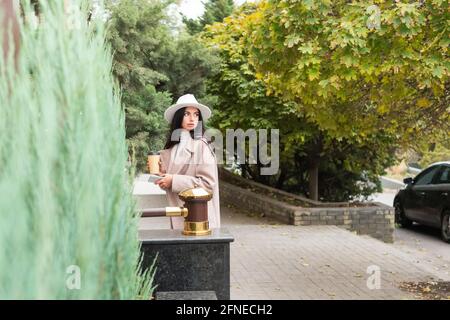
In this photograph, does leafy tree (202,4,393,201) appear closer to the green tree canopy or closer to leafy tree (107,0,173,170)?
leafy tree (107,0,173,170)

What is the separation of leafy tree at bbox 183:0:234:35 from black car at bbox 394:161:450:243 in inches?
309

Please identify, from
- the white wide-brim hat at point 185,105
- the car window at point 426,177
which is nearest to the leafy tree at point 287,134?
the car window at point 426,177

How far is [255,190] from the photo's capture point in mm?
16516

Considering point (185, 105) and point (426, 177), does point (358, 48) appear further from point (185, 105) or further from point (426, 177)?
point (426, 177)

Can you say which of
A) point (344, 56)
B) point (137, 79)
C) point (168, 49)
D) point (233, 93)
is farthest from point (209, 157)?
point (233, 93)

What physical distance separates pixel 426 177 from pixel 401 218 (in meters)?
1.61

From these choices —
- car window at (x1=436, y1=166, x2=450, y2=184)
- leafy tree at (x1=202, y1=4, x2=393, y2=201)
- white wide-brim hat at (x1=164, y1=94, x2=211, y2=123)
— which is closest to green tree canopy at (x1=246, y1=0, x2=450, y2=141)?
white wide-brim hat at (x1=164, y1=94, x2=211, y2=123)

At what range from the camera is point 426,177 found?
1416 centimetres

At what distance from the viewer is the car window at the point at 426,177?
45.4 ft

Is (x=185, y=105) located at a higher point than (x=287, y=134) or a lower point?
lower

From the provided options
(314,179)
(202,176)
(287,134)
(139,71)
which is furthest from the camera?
(314,179)

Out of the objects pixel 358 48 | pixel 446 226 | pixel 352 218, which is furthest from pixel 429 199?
pixel 358 48

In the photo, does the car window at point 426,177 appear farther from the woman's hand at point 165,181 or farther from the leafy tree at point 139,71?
the woman's hand at point 165,181
